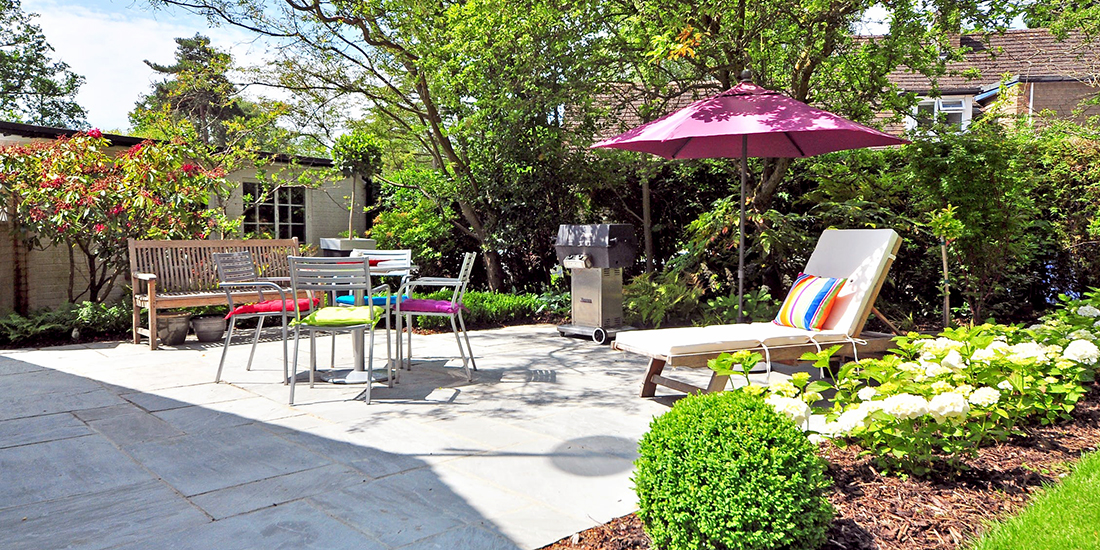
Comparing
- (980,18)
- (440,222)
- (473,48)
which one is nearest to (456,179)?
(440,222)

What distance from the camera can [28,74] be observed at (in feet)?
82.6

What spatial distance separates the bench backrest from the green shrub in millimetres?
481

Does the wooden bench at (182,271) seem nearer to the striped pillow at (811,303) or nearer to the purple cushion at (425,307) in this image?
the purple cushion at (425,307)

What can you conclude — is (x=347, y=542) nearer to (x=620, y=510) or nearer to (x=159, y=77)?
(x=620, y=510)

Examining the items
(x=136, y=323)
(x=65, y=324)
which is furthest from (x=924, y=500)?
(x=65, y=324)

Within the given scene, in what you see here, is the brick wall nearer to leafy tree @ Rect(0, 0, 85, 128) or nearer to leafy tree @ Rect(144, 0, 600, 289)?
leafy tree @ Rect(144, 0, 600, 289)

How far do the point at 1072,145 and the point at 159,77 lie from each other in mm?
30167

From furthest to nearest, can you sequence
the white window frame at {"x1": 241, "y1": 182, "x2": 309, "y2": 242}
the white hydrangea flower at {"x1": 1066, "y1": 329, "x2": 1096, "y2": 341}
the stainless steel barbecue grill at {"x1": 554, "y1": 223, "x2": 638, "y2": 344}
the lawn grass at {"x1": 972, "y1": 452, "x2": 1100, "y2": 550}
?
the white window frame at {"x1": 241, "y1": 182, "x2": 309, "y2": 242} → the stainless steel barbecue grill at {"x1": 554, "y1": 223, "x2": 638, "y2": 344} → the white hydrangea flower at {"x1": 1066, "y1": 329, "x2": 1096, "y2": 341} → the lawn grass at {"x1": 972, "y1": 452, "x2": 1100, "y2": 550}

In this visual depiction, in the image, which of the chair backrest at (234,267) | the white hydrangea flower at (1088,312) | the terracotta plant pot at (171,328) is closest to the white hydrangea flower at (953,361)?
the white hydrangea flower at (1088,312)

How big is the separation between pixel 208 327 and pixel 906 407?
6.46m

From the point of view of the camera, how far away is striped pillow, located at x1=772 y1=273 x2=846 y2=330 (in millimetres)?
4773

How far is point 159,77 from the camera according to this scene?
2848 cm

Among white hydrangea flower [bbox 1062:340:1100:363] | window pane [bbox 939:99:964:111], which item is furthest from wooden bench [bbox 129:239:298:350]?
window pane [bbox 939:99:964:111]

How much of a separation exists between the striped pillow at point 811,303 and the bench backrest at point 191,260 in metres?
4.60
